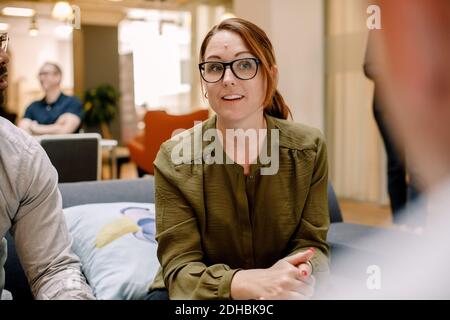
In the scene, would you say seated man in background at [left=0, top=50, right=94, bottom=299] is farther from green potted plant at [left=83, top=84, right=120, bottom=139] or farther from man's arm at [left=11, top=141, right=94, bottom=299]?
green potted plant at [left=83, top=84, right=120, bottom=139]

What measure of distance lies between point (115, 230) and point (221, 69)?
2.05 feet

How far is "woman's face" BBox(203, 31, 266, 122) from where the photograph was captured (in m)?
0.62

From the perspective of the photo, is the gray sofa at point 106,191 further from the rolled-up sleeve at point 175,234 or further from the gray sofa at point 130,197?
the rolled-up sleeve at point 175,234

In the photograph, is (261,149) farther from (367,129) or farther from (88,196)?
(367,129)

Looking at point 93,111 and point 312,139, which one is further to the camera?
point 93,111

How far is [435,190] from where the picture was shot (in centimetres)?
11

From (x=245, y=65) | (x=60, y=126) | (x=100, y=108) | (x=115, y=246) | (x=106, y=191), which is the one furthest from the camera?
(x=100, y=108)

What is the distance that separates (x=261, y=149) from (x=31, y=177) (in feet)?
1.08

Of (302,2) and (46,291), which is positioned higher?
(302,2)

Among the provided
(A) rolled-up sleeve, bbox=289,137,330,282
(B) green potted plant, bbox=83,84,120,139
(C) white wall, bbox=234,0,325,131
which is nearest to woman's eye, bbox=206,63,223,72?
(A) rolled-up sleeve, bbox=289,137,330,282

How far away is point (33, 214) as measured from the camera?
2.30 ft

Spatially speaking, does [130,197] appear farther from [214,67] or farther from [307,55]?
[307,55]

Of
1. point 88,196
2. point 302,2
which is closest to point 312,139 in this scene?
point 88,196

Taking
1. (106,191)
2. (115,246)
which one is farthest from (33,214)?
(106,191)
